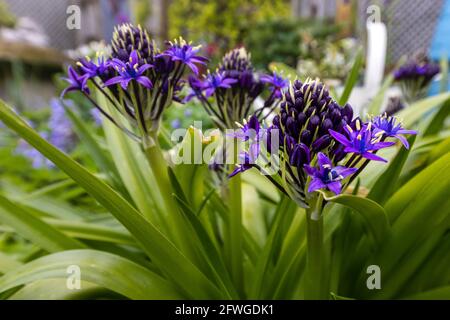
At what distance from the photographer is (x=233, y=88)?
0.70m

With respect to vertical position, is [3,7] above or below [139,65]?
above

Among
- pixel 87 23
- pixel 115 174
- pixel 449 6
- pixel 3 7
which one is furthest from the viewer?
pixel 87 23

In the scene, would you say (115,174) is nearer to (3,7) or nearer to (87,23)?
(3,7)

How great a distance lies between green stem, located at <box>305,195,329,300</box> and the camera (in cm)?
53

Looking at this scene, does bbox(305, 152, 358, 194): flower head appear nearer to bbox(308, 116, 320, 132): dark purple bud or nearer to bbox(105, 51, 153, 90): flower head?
bbox(308, 116, 320, 132): dark purple bud

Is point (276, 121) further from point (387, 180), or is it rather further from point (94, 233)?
point (94, 233)

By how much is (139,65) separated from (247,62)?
206 mm

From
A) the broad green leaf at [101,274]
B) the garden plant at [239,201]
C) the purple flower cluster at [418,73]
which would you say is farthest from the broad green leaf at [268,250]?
the purple flower cluster at [418,73]

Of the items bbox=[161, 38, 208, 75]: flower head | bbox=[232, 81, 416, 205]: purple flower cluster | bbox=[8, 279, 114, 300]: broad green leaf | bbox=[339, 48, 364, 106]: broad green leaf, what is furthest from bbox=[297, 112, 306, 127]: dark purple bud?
bbox=[8, 279, 114, 300]: broad green leaf

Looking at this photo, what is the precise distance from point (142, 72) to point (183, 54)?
0.07m

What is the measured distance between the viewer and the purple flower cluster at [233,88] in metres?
0.69

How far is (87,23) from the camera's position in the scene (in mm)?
6695

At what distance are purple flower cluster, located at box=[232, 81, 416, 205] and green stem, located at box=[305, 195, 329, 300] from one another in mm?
24
